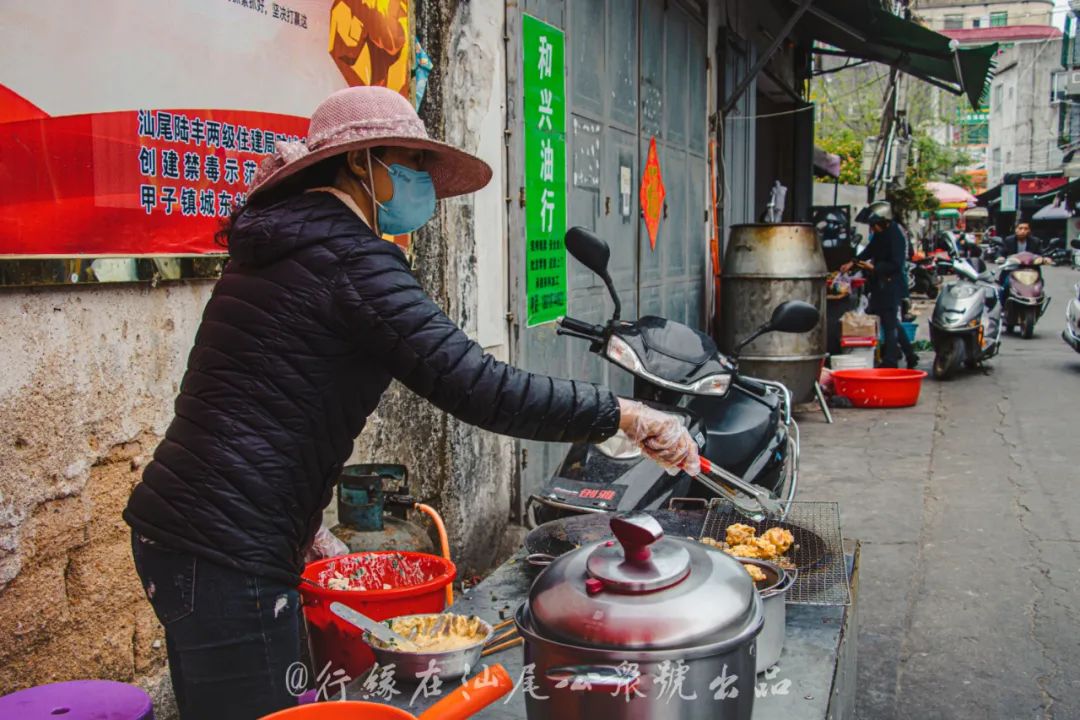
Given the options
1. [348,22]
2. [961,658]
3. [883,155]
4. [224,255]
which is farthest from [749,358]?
[883,155]

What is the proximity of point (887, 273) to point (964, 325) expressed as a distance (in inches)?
40.2

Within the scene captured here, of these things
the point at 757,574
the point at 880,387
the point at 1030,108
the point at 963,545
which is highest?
the point at 1030,108

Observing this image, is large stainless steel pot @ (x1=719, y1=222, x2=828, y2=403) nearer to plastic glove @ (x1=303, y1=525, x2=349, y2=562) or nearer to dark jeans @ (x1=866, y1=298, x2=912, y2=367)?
dark jeans @ (x1=866, y1=298, x2=912, y2=367)

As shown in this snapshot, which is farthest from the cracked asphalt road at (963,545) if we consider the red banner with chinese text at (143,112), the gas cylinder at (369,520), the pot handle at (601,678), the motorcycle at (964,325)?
the red banner with chinese text at (143,112)

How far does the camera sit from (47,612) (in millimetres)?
2625

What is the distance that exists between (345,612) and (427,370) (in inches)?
19.8

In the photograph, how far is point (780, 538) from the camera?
262 cm

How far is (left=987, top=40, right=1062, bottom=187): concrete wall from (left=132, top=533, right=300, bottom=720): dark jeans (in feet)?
185

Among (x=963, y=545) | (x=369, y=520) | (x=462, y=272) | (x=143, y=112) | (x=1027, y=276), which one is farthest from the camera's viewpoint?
(x=1027, y=276)

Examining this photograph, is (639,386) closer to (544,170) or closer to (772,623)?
(772,623)

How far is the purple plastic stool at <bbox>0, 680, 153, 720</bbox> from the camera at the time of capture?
199 cm

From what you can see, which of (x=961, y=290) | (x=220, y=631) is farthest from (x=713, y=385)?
(x=961, y=290)

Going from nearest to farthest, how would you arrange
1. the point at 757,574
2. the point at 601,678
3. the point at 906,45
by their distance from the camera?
the point at 601,678, the point at 757,574, the point at 906,45

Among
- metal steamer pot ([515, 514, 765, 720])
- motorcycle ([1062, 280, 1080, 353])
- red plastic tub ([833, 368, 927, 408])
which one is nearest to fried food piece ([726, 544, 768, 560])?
metal steamer pot ([515, 514, 765, 720])
